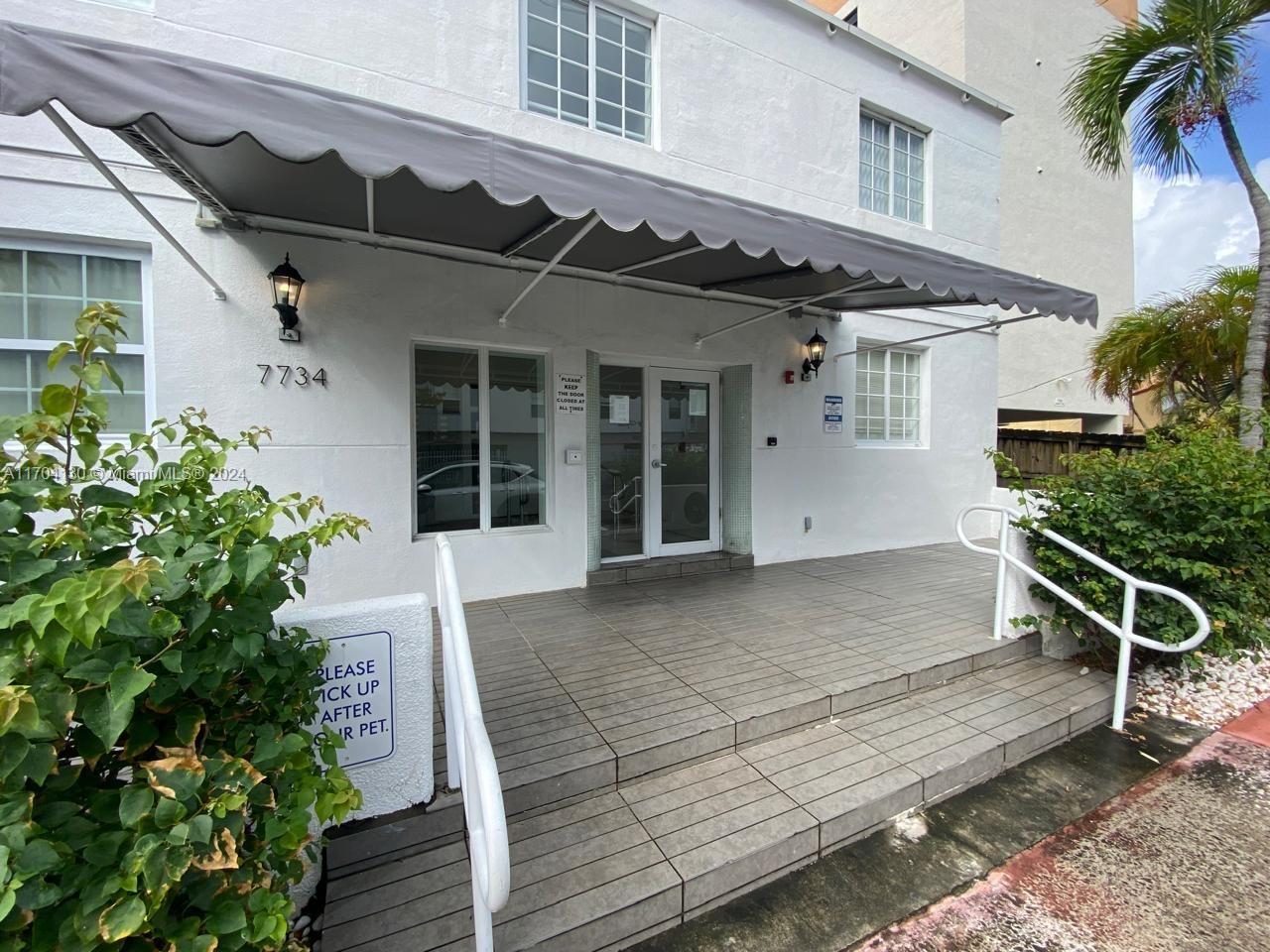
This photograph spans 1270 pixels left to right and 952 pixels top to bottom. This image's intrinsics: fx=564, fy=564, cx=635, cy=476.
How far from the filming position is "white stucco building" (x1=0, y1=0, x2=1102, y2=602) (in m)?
3.13

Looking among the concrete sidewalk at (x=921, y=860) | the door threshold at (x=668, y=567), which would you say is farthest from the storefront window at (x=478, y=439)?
the concrete sidewalk at (x=921, y=860)

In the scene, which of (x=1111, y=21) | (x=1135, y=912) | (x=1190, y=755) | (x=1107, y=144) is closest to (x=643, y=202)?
(x=1135, y=912)

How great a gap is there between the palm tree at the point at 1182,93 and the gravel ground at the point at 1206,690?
8.30 ft

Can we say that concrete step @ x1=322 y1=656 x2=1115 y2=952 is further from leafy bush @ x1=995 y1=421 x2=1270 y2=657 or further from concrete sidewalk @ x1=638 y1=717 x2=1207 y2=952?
leafy bush @ x1=995 y1=421 x2=1270 y2=657

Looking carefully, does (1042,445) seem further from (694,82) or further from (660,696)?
(660,696)

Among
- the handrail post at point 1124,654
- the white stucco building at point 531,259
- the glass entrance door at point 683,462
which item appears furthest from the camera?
the glass entrance door at point 683,462

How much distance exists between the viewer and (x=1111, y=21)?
13867 mm

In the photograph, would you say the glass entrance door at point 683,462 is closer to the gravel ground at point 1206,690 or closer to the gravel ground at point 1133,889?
the gravel ground at point 1206,690

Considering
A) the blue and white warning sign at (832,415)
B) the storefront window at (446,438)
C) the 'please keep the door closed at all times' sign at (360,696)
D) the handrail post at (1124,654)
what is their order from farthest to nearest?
the blue and white warning sign at (832,415), the storefront window at (446,438), the handrail post at (1124,654), the 'please keep the door closed at all times' sign at (360,696)

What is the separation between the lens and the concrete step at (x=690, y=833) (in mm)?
1995

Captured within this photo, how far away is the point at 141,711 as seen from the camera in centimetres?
137

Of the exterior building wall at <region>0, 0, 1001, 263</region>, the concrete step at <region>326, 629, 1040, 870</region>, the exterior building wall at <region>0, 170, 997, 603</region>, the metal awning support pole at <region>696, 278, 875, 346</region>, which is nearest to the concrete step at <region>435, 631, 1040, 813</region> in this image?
the concrete step at <region>326, 629, 1040, 870</region>

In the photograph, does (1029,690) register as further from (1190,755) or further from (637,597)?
(637,597)

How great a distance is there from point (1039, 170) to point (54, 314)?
16860 millimetres
